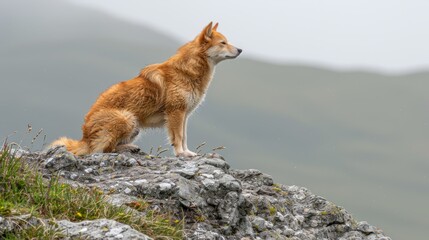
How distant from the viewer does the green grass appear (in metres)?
7.48

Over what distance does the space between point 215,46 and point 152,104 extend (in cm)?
211

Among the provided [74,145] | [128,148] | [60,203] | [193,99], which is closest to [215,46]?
[193,99]

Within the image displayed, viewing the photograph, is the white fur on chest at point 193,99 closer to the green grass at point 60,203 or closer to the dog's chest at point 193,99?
the dog's chest at point 193,99

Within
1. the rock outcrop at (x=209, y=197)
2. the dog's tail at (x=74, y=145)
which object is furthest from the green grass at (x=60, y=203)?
the dog's tail at (x=74, y=145)

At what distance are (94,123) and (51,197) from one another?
5.03 metres

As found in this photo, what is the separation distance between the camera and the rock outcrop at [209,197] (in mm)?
8891

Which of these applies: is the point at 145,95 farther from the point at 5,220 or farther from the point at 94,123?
the point at 5,220

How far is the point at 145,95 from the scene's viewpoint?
1281 cm

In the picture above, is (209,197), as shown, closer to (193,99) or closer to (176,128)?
(176,128)

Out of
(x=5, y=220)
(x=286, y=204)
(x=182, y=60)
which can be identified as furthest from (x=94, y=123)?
(x=5, y=220)

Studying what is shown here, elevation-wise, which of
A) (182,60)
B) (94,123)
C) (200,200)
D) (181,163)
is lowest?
(200,200)

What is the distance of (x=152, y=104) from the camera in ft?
42.7

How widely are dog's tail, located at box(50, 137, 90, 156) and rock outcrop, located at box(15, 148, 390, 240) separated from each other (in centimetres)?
143

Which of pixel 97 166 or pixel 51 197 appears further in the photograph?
pixel 97 166
